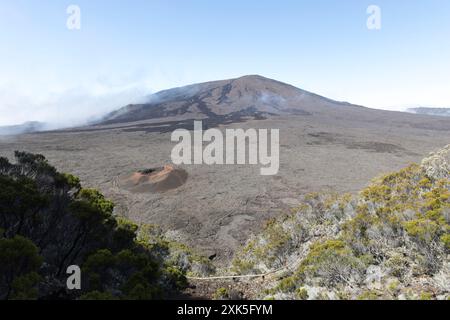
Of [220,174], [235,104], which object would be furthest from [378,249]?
[235,104]

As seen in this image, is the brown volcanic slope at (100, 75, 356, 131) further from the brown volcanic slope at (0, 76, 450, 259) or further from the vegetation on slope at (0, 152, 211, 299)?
the vegetation on slope at (0, 152, 211, 299)

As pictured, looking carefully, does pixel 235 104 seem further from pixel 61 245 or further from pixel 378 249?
pixel 378 249

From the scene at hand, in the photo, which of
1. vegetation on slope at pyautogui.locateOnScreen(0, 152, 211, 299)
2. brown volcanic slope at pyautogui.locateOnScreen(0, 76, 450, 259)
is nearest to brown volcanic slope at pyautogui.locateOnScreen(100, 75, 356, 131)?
brown volcanic slope at pyautogui.locateOnScreen(0, 76, 450, 259)

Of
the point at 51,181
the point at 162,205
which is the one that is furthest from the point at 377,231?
the point at 162,205

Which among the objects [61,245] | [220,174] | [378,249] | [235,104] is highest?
[235,104]

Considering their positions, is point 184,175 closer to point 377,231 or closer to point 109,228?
point 109,228

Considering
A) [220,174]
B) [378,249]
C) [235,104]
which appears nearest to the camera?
[378,249]

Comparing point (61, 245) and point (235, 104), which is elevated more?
point (235, 104)
